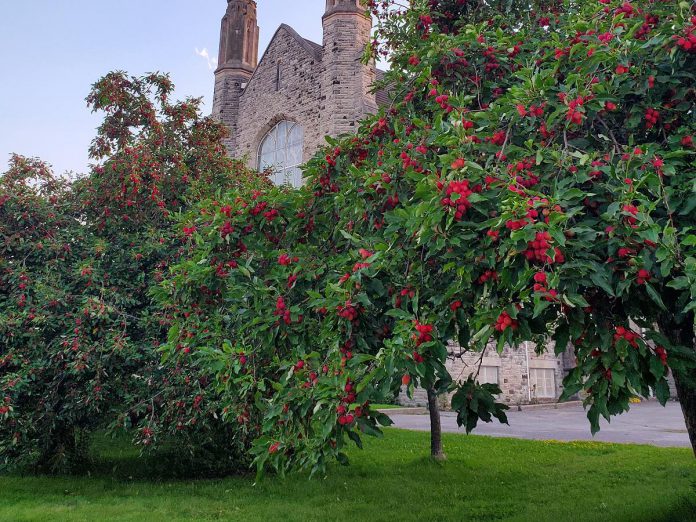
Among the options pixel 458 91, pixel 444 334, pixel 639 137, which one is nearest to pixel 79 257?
pixel 458 91

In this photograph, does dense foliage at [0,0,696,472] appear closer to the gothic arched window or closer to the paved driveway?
the paved driveway

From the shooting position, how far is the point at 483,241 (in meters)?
3.30

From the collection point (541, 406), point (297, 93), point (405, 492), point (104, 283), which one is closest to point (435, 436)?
point (405, 492)

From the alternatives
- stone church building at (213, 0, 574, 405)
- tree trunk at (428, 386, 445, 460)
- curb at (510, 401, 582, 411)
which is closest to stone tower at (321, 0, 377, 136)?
stone church building at (213, 0, 574, 405)

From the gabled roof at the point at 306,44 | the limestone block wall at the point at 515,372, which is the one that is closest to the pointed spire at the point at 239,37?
the gabled roof at the point at 306,44

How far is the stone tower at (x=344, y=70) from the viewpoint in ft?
61.0

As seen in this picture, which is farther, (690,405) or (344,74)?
(344,74)

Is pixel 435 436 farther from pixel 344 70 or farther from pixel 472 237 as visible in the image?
pixel 344 70

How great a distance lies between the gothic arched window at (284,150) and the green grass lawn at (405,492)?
11485 mm

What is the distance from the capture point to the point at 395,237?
3848 millimetres

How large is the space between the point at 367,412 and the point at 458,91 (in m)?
3.15

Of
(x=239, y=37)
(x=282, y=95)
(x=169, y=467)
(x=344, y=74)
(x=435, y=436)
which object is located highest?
(x=239, y=37)

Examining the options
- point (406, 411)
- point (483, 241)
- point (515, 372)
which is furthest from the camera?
point (515, 372)

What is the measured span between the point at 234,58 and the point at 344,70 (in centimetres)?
718
